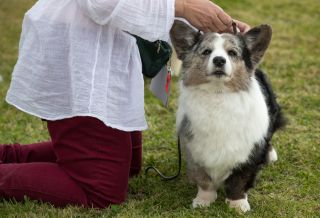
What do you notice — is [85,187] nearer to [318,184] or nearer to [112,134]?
[112,134]

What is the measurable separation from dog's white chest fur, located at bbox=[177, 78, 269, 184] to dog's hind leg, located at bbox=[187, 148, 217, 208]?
6cm

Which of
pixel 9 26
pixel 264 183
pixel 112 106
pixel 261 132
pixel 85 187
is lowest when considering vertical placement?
pixel 9 26

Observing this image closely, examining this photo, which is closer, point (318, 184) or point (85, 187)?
point (85, 187)

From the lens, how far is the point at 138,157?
3342 millimetres

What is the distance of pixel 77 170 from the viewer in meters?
2.77

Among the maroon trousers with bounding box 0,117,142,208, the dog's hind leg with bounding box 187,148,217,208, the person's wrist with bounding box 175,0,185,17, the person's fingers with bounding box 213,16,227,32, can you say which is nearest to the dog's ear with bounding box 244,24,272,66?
the person's fingers with bounding box 213,16,227,32

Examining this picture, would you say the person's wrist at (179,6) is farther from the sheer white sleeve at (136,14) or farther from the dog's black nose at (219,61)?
the dog's black nose at (219,61)

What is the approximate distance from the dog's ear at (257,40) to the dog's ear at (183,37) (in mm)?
234

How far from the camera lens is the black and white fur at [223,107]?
263 cm

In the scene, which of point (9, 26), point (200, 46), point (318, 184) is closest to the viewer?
point (200, 46)

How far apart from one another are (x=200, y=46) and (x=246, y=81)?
271 mm

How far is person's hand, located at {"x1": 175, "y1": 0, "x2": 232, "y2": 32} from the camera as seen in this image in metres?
2.57

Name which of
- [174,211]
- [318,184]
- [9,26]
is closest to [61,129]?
[174,211]

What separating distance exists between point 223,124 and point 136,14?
0.65m
